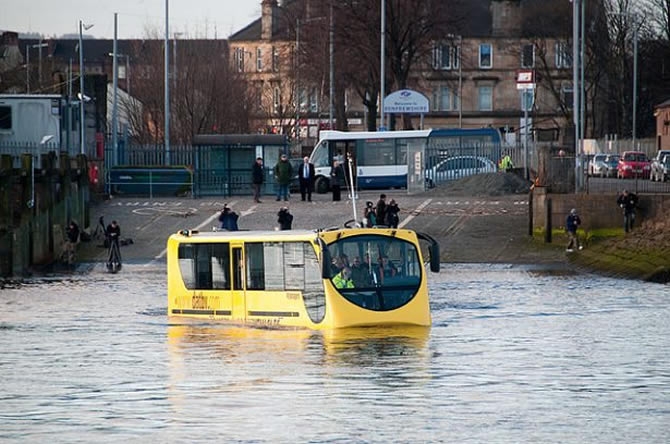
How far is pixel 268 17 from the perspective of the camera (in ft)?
458

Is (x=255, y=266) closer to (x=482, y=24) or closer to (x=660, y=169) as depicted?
(x=660, y=169)

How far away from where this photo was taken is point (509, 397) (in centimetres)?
2519

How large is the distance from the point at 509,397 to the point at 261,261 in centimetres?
943

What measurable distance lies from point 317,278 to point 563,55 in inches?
3822

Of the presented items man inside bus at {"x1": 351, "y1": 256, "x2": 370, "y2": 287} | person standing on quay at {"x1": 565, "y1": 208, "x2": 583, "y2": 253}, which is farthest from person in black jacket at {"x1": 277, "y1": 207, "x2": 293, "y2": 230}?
man inside bus at {"x1": 351, "y1": 256, "x2": 370, "y2": 287}

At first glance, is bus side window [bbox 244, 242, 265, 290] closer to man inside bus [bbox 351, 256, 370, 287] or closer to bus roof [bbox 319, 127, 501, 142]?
man inside bus [bbox 351, 256, 370, 287]

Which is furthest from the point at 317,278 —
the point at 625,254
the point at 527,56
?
the point at 527,56

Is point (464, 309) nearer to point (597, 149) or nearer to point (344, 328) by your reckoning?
point (344, 328)

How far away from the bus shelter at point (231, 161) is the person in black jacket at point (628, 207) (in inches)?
787

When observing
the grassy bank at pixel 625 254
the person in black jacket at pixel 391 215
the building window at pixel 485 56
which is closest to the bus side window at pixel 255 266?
the grassy bank at pixel 625 254

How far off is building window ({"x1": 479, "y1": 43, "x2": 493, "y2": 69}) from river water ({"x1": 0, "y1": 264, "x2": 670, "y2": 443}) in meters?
98.5

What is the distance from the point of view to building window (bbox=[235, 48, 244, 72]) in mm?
125312

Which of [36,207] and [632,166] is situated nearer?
[36,207]

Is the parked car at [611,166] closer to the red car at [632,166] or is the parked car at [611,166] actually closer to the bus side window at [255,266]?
the red car at [632,166]
